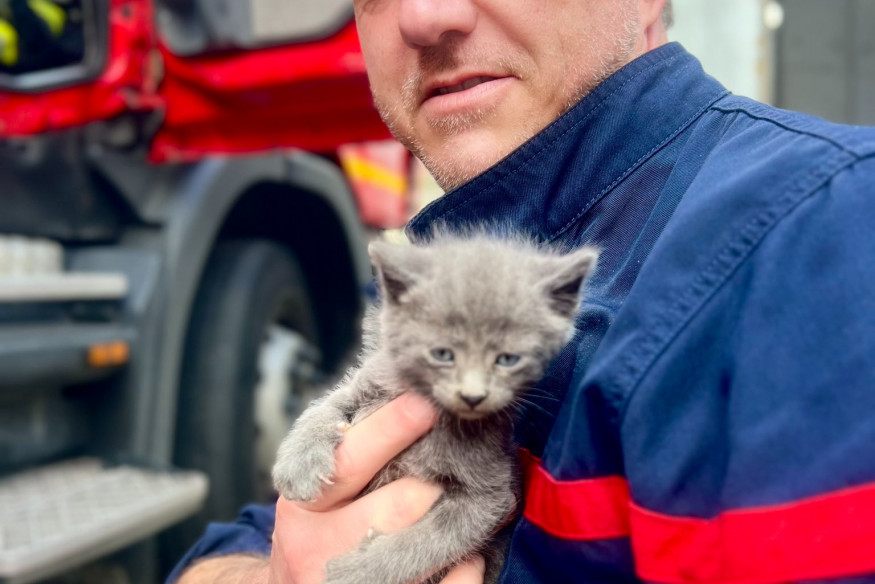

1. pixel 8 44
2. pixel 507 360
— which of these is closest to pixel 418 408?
pixel 507 360

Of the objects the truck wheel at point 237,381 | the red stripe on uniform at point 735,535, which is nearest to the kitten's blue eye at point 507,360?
the red stripe on uniform at point 735,535

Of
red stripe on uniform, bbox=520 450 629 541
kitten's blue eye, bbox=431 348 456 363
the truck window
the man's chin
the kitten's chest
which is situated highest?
the truck window

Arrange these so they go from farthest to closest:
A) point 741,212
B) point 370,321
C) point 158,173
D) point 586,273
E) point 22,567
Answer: point 158,173
point 22,567
point 370,321
point 586,273
point 741,212

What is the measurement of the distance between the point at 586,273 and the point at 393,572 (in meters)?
0.73

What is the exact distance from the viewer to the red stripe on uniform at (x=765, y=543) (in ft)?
2.98

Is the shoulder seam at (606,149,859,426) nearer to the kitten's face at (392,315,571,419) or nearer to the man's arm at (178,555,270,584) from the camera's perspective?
the kitten's face at (392,315,571,419)

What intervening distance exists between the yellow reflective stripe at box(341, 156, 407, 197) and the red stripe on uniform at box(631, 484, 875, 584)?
15.7ft

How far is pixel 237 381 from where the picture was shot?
381cm

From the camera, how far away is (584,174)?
1.57 metres

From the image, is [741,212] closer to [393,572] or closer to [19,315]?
[393,572]

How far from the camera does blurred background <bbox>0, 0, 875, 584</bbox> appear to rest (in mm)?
3049

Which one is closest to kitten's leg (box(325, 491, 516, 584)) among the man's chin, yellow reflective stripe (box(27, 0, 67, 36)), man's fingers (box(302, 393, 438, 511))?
man's fingers (box(302, 393, 438, 511))

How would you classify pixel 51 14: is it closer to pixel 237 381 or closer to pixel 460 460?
pixel 237 381

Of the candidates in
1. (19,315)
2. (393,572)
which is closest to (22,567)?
(19,315)
